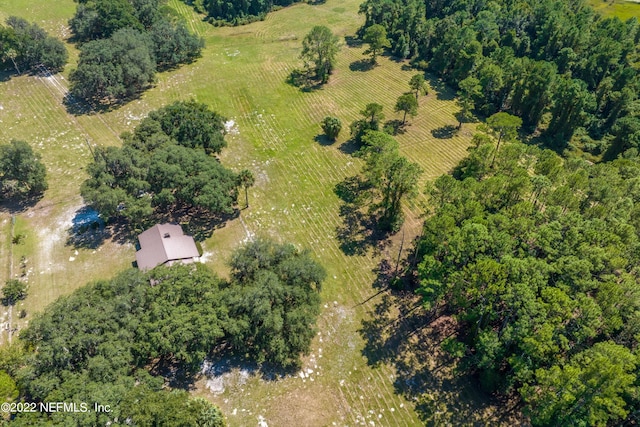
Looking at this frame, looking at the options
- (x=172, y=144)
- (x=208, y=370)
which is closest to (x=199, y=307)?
(x=208, y=370)

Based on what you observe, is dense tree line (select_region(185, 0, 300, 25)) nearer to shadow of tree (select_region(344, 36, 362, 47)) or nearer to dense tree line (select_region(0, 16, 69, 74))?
shadow of tree (select_region(344, 36, 362, 47))

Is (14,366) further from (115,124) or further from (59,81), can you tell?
(59,81)

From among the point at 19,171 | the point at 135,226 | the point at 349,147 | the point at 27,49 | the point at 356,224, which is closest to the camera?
the point at 135,226

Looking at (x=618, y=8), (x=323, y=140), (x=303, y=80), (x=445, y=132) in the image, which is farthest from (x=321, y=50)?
(x=618, y=8)

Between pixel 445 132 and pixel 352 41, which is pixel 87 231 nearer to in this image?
pixel 445 132

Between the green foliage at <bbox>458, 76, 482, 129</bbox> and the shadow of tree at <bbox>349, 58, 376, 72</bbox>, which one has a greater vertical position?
the green foliage at <bbox>458, 76, 482, 129</bbox>

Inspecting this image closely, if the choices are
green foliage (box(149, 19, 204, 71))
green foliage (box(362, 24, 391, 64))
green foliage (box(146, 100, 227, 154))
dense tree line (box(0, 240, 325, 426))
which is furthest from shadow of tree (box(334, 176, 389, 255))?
green foliage (box(149, 19, 204, 71))
